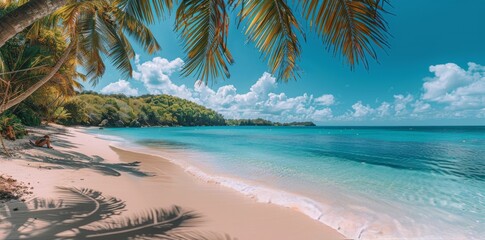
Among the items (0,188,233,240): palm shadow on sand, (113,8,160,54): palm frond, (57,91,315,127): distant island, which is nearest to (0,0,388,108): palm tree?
(0,188,233,240): palm shadow on sand

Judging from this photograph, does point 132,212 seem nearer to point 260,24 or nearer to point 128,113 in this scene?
point 260,24

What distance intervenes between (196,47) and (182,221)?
2697mm

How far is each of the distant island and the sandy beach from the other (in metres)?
32.7

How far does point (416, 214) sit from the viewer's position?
214 inches

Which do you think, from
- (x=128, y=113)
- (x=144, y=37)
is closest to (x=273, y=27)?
(x=144, y=37)

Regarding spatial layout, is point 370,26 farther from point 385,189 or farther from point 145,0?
point 385,189

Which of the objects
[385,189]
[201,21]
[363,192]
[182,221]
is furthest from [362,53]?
[385,189]

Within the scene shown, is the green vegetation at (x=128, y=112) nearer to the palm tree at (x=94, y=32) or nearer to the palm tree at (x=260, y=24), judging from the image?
the palm tree at (x=94, y=32)

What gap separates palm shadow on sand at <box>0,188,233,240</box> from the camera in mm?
3037

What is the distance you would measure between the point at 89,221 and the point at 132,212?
71 cm

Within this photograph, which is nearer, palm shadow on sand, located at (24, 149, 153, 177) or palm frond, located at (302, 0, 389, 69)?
palm frond, located at (302, 0, 389, 69)

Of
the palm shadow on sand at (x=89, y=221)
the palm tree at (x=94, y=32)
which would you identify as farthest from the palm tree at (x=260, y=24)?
the palm shadow on sand at (x=89, y=221)

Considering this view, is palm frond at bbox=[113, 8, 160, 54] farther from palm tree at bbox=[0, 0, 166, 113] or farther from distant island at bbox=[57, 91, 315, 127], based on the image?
distant island at bbox=[57, 91, 315, 127]

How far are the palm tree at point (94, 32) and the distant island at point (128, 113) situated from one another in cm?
2986
